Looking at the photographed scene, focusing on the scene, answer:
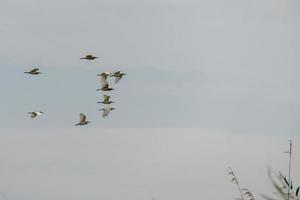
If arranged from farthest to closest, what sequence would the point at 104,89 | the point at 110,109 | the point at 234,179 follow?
the point at 110,109
the point at 104,89
the point at 234,179

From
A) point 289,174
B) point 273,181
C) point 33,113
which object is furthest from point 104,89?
point 273,181

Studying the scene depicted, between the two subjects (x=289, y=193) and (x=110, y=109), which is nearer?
(x=289, y=193)

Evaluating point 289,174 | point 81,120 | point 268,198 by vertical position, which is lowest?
point 268,198

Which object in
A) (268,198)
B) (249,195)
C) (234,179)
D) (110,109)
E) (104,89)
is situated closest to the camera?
(268,198)

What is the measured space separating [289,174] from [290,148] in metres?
2.06

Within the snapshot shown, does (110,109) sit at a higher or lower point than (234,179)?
higher

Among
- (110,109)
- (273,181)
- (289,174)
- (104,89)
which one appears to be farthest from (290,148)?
(110,109)

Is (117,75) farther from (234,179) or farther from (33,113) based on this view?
(234,179)

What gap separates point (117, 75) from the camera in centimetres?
4238

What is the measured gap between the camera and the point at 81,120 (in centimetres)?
3884

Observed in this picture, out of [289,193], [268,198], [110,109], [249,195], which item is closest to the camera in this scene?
[268,198]

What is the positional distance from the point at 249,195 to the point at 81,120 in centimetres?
2094

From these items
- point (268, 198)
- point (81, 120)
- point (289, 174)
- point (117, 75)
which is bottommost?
point (268, 198)

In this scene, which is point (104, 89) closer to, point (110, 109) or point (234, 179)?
point (110, 109)
